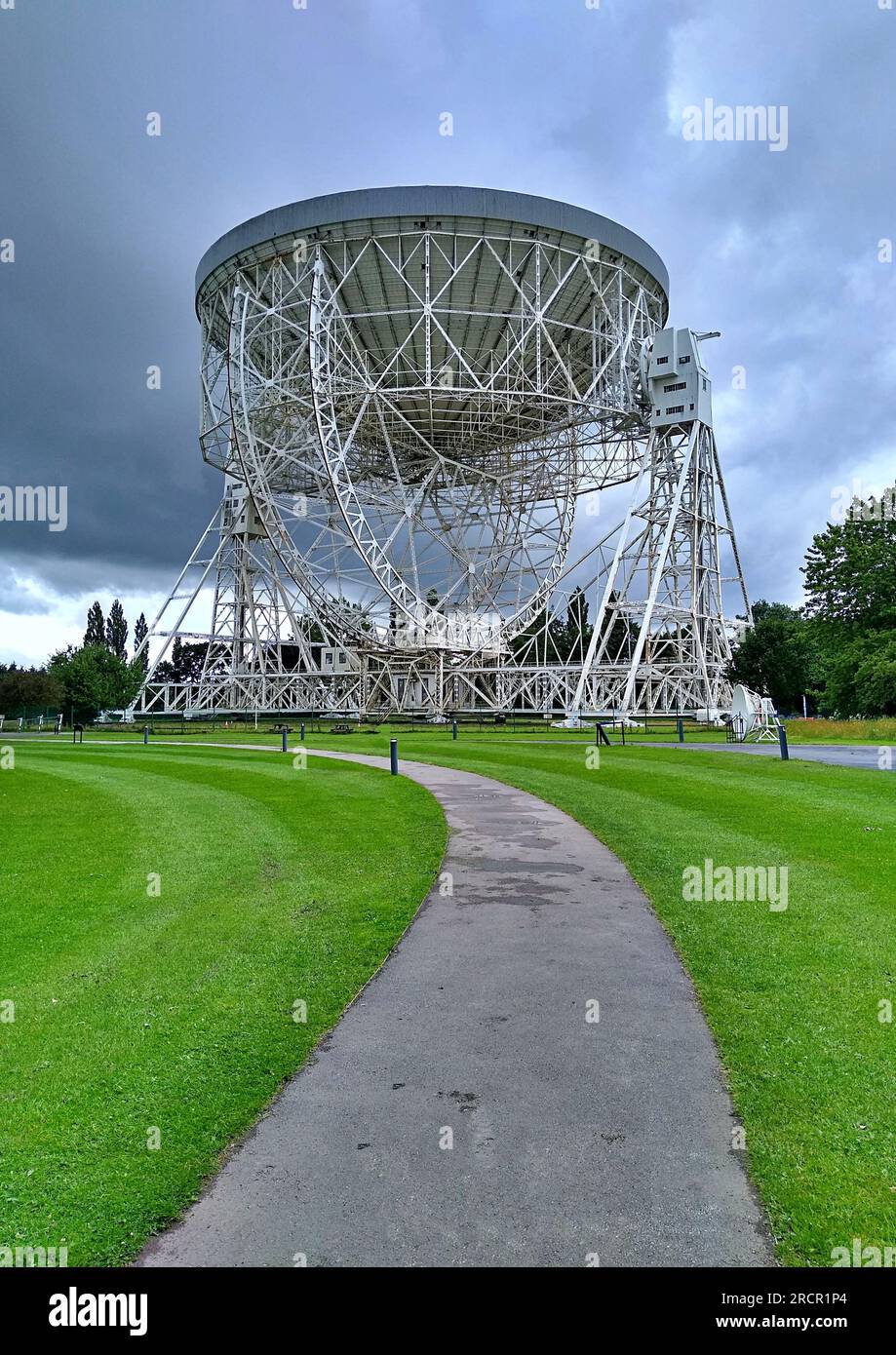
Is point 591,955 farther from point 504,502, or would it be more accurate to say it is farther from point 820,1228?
point 504,502

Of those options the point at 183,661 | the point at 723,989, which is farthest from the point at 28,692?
the point at 723,989

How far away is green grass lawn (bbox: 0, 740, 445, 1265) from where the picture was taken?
3418mm

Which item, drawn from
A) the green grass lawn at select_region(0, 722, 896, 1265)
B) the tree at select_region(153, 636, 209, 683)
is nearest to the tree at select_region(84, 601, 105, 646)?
the tree at select_region(153, 636, 209, 683)

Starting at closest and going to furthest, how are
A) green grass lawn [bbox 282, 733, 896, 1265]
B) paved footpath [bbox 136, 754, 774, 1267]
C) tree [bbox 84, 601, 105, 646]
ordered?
paved footpath [bbox 136, 754, 774, 1267], green grass lawn [bbox 282, 733, 896, 1265], tree [bbox 84, 601, 105, 646]

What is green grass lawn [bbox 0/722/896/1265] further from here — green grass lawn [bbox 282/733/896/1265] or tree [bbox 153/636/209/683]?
tree [bbox 153/636/209/683]

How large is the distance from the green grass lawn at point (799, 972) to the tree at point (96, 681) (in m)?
54.7

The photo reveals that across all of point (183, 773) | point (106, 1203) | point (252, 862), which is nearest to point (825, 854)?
point (252, 862)

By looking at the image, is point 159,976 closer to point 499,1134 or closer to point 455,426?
point 499,1134

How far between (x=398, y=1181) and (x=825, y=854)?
762cm

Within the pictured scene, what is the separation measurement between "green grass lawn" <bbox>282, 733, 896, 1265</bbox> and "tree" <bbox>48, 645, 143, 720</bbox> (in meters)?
54.7

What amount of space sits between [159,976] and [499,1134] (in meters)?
3.28

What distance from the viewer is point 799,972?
5.69m

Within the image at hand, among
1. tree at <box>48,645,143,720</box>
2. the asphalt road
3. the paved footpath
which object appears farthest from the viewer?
tree at <box>48,645,143,720</box>

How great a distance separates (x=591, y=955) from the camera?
6.23 m
